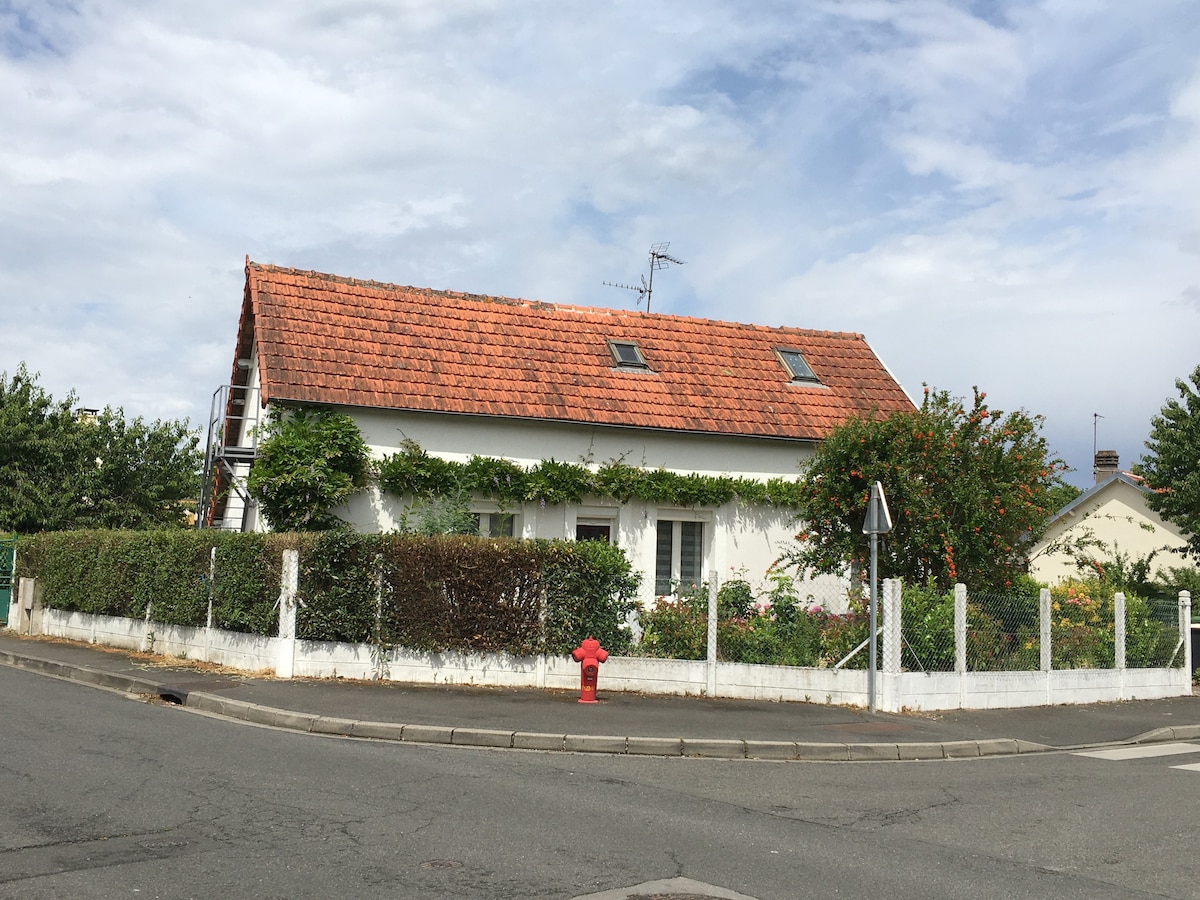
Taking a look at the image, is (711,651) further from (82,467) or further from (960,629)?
(82,467)

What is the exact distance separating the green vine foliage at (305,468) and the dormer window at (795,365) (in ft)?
30.2

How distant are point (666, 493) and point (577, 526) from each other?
5.38 ft

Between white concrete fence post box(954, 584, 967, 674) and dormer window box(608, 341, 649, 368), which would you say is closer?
white concrete fence post box(954, 584, 967, 674)

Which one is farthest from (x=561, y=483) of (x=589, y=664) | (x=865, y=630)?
(x=865, y=630)

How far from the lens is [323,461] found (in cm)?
1614

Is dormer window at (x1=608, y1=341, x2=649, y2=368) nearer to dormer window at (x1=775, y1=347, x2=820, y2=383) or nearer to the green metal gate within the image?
dormer window at (x1=775, y1=347, x2=820, y2=383)

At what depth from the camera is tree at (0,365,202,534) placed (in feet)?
95.8

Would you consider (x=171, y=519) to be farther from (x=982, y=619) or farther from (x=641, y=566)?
(x=982, y=619)

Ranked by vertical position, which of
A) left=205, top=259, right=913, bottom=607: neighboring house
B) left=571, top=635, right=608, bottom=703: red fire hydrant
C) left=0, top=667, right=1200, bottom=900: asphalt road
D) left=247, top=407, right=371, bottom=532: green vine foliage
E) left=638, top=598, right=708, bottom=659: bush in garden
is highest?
left=205, top=259, right=913, bottom=607: neighboring house

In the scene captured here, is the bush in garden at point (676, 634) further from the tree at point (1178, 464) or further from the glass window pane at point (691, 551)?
the tree at point (1178, 464)

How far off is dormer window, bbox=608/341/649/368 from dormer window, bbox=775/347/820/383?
10.5 ft

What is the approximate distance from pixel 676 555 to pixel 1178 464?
15.1m

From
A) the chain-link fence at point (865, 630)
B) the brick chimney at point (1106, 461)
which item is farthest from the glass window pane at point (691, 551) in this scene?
the brick chimney at point (1106, 461)

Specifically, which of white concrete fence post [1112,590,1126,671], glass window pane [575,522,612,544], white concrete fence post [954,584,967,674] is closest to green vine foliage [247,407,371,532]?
glass window pane [575,522,612,544]
